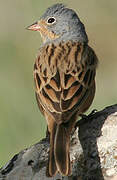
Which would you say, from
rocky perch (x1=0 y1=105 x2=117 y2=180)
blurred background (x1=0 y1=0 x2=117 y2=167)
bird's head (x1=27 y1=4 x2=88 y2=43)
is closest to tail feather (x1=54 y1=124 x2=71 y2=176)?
rocky perch (x1=0 y1=105 x2=117 y2=180)

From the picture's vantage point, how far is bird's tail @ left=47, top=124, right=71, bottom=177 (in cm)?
696

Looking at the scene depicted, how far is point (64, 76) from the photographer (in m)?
8.38

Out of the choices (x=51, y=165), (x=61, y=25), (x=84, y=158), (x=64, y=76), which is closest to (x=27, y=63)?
(x=61, y=25)

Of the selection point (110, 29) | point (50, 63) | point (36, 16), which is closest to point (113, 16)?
point (110, 29)

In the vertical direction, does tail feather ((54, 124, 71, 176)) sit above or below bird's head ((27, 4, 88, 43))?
below

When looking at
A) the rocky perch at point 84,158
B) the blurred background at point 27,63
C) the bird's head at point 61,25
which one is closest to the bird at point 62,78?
the bird's head at point 61,25

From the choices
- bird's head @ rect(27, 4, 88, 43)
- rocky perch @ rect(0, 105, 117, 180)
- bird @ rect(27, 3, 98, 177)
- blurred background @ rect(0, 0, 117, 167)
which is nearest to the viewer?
rocky perch @ rect(0, 105, 117, 180)

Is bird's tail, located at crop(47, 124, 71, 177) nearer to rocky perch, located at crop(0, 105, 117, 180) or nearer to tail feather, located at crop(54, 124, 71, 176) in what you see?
tail feather, located at crop(54, 124, 71, 176)

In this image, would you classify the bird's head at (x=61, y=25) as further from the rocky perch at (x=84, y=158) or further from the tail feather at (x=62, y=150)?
the tail feather at (x=62, y=150)

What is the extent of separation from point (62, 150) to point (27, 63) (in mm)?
6675

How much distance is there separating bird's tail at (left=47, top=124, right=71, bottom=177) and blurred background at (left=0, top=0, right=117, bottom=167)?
3042 millimetres

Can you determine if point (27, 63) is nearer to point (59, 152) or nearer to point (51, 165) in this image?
point (59, 152)

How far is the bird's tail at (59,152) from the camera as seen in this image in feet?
22.9

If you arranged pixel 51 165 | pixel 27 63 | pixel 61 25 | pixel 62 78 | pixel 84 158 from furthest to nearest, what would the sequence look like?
pixel 27 63 < pixel 61 25 < pixel 62 78 < pixel 84 158 < pixel 51 165
